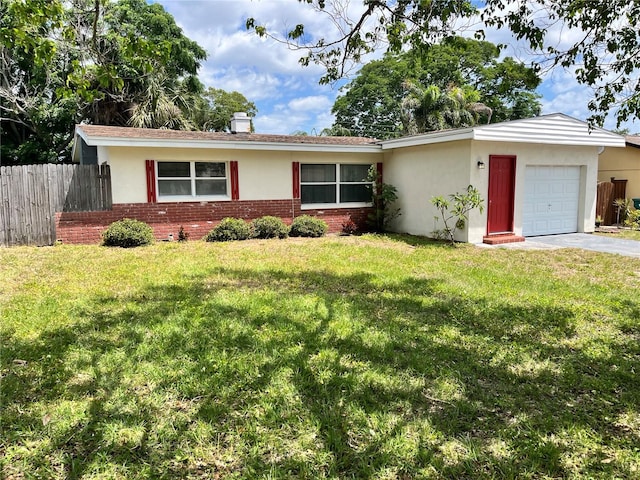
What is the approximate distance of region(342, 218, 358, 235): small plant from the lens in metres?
14.0

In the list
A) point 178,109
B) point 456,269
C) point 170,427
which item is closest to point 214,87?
point 178,109

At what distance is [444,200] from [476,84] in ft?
89.3

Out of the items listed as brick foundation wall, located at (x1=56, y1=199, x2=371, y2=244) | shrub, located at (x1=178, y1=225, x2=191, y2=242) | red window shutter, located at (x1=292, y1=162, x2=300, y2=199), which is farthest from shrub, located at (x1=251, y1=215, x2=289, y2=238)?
shrub, located at (x1=178, y1=225, x2=191, y2=242)

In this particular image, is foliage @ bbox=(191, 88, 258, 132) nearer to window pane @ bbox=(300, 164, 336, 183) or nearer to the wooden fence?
window pane @ bbox=(300, 164, 336, 183)

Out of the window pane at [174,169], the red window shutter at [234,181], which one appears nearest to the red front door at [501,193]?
the red window shutter at [234,181]

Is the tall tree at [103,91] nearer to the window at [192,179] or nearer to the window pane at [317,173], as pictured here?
the window at [192,179]

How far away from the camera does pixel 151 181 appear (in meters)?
11.5

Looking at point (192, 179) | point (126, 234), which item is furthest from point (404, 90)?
point (126, 234)

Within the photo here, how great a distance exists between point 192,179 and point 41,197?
3.65 m

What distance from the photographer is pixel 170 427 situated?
3.01 m

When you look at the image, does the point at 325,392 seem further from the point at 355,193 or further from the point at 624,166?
the point at 624,166

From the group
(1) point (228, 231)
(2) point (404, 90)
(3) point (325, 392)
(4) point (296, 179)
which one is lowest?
(3) point (325, 392)

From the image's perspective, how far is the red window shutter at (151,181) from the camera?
11.4m

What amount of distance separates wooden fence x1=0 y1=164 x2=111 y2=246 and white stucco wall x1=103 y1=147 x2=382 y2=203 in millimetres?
509
